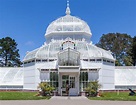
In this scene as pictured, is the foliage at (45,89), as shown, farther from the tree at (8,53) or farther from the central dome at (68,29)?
the tree at (8,53)

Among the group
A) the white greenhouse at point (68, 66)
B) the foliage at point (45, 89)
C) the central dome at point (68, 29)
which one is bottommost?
the foliage at point (45, 89)

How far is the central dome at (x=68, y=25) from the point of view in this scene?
116ft

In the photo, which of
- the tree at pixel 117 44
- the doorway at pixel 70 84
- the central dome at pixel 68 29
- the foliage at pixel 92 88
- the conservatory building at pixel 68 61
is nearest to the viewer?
the foliage at pixel 92 88

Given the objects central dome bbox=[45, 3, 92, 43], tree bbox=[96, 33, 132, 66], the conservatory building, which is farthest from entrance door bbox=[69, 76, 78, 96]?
tree bbox=[96, 33, 132, 66]

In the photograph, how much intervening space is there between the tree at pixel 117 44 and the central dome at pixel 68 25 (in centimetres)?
1987

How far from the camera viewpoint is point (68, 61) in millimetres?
26672

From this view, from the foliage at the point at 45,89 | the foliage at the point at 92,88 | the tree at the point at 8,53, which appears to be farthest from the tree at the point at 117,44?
the foliage at the point at 45,89

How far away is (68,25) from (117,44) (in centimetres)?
2289

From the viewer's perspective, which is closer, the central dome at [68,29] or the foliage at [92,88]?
the foliage at [92,88]

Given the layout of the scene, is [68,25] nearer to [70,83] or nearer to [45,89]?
[70,83]

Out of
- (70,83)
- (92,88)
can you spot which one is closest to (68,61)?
(70,83)

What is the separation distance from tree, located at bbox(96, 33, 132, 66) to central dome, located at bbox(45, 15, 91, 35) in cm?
1987

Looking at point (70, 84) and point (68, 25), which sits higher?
point (68, 25)

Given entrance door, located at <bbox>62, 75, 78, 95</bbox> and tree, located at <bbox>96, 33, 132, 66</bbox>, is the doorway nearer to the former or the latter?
entrance door, located at <bbox>62, 75, 78, 95</bbox>
